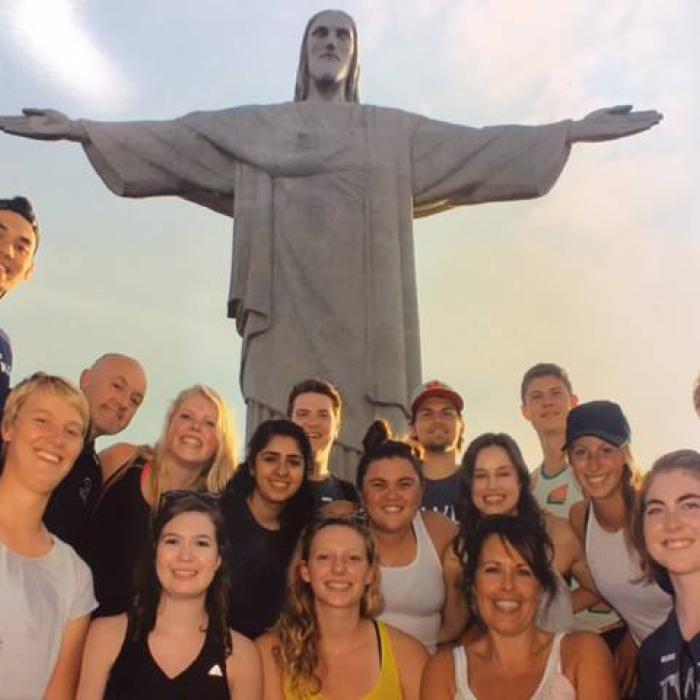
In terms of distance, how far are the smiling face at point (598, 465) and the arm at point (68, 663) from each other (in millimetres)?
2219

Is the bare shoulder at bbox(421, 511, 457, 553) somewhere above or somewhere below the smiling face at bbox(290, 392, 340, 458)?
below

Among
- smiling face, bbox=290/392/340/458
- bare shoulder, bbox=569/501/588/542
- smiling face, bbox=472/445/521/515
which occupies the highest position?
smiling face, bbox=290/392/340/458

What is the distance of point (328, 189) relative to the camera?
839 centimetres

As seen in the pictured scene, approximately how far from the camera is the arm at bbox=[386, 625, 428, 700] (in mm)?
3887

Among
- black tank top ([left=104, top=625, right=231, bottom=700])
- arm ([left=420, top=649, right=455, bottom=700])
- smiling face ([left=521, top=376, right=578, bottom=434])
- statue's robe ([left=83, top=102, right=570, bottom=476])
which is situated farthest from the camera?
statue's robe ([left=83, top=102, right=570, bottom=476])

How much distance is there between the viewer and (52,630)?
11.7ft

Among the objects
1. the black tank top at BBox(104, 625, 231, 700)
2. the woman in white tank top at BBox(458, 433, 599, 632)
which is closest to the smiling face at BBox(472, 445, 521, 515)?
the woman in white tank top at BBox(458, 433, 599, 632)

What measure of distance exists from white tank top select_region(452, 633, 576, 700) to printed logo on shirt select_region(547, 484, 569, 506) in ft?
6.38

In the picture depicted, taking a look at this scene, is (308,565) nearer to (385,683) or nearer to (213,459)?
(385,683)

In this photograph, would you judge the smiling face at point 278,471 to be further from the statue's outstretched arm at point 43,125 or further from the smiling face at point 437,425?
the statue's outstretched arm at point 43,125

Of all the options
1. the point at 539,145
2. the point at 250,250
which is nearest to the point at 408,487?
the point at 250,250

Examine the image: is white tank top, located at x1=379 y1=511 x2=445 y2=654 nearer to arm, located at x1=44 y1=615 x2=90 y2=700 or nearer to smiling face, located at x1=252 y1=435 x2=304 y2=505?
smiling face, located at x1=252 y1=435 x2=304 y2=505

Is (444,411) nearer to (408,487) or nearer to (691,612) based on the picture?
(408,487)

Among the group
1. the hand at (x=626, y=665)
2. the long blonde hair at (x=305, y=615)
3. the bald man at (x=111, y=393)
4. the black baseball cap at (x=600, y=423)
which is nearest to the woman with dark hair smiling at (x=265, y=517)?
the long blonde hair at (x=305, y=615)
